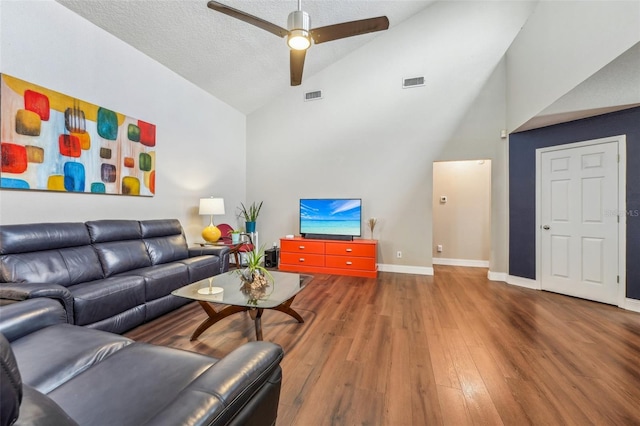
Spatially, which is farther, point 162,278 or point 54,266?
point 162,278

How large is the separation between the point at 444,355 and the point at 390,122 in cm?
394

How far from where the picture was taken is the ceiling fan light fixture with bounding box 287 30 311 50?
2309 millimetres

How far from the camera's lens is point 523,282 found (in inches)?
159

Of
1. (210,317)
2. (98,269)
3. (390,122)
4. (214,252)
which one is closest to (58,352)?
(210,317)

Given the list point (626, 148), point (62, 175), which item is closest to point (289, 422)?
point (62, 175)

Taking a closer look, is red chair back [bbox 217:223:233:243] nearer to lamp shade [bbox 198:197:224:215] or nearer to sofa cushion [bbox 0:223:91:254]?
lamp shade [bbox 198:197:224:215]

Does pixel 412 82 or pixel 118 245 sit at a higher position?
pixel 412 82

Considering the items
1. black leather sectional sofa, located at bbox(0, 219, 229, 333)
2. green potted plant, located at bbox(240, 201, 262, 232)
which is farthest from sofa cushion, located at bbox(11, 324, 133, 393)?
green potted plant, located at bbox(240, 201, 262, 232)

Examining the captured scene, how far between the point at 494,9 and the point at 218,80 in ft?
15.1

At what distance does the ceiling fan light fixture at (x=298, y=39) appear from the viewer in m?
2.31

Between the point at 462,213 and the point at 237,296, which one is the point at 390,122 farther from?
the point at 237,296

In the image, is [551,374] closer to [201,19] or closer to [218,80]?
[201,19]

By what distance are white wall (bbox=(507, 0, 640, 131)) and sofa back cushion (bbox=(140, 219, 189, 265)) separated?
15.8 feet

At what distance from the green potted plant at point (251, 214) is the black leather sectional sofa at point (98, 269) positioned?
1.87 meters
